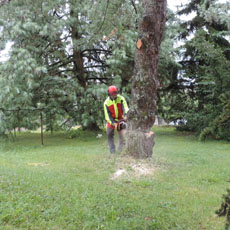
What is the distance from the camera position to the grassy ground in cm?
347

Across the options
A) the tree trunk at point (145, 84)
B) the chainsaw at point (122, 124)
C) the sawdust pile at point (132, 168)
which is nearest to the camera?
the sawdust pile at point (132, 168)

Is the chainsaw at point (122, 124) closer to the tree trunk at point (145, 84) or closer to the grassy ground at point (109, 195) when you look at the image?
the tree trunk at point (145, 84)

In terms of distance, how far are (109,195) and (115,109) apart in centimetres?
301

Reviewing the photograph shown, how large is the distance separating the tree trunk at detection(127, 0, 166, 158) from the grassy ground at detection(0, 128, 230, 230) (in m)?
0.49

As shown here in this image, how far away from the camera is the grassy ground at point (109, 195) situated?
3473 millimetres

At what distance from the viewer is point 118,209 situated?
3.85 meters

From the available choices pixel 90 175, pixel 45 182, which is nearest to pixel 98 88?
pixel 90 175

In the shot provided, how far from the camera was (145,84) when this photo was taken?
6.30 meters

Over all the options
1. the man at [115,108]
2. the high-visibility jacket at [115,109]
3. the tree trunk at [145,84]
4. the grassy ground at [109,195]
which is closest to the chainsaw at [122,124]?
the man at [115,108]

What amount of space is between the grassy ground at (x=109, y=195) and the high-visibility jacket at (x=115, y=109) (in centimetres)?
107

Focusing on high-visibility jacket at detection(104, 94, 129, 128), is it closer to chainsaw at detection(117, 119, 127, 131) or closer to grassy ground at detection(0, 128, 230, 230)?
chainsaw at detection(117, 119, 127, 131)

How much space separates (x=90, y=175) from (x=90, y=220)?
7.10 ft

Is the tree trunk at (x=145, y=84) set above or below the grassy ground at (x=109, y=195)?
above

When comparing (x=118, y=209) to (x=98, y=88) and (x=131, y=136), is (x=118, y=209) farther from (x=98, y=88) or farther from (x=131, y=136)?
(x=98, y=88)
